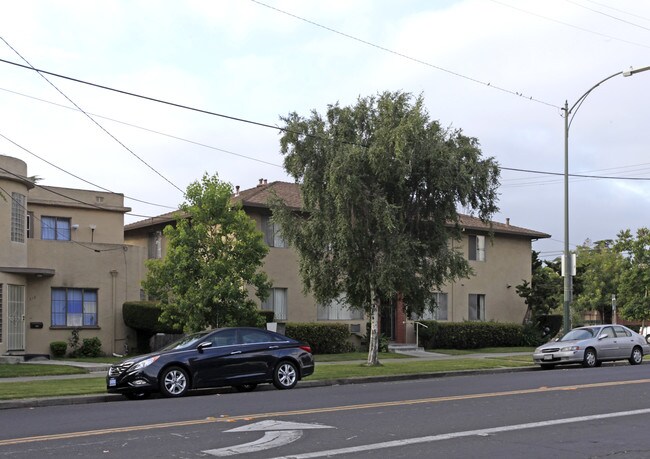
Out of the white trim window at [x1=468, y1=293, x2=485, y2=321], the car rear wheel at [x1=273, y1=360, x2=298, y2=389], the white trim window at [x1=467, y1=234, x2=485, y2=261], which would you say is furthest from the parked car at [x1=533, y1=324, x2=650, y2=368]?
the white trim window at [x1=467, y1=234, x2=485, y2=261]

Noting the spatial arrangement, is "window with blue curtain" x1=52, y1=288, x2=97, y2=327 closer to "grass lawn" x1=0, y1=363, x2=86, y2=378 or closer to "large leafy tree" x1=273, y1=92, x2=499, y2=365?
"grass lawn" x1=0, y1=363, x2=86, y2=378

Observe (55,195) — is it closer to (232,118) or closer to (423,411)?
(232,118)

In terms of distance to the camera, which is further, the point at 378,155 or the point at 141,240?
the point at 141,240

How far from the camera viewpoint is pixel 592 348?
24.4m

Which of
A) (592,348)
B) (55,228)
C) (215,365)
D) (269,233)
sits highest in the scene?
(55,228)

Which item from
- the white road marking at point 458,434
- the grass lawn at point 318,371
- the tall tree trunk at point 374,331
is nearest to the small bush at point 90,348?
the grass lawn at point 318,371

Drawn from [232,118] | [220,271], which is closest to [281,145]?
[232,118]

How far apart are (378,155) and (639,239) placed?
89.5ft

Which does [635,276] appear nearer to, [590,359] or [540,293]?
[540,293]

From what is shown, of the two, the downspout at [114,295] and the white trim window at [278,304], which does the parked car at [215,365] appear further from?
the white trim window at [278,304]

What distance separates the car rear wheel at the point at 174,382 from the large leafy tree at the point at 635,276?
109ft

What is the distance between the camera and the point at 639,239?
4431 cm

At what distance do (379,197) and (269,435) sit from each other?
1274cm

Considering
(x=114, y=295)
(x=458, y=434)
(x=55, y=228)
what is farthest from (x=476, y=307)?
(x=458, y=434)
